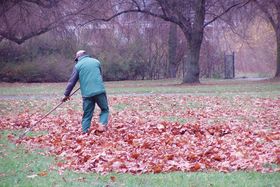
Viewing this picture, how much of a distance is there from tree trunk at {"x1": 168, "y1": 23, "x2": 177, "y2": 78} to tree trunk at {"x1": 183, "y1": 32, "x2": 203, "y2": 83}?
8976 millimetres

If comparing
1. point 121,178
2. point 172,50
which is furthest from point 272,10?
point 121,178

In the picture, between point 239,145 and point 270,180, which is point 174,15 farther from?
point 270,180

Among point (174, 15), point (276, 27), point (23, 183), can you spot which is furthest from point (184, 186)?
point (276, 27)

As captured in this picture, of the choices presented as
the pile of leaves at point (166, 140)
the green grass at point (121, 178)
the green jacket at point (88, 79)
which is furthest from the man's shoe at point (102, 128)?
the green grass at point (121, 178)

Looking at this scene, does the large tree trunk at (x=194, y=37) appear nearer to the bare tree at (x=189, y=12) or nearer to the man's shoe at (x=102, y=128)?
the bare tree at (x=189, y=12)

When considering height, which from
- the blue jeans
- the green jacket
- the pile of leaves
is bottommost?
the pile of leaves

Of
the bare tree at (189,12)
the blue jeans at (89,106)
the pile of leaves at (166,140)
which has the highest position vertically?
the bare tree at (189,12)

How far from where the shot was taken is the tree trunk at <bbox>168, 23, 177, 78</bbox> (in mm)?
43562

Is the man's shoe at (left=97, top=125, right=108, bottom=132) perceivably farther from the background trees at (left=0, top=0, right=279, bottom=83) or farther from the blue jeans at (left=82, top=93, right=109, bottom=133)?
the background trees at (left=0, top=0, right=279, bottom=83)

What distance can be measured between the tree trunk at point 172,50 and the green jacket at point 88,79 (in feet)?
103

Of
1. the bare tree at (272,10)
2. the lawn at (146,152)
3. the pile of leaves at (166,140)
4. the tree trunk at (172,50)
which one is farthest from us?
the tree trunk at (172,50)

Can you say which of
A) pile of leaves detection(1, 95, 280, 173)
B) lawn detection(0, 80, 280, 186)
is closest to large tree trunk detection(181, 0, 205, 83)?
pile of leaves detection(1, 95, 280, 173)

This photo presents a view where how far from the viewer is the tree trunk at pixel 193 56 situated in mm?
34062

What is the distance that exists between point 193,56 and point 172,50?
10.1 m
